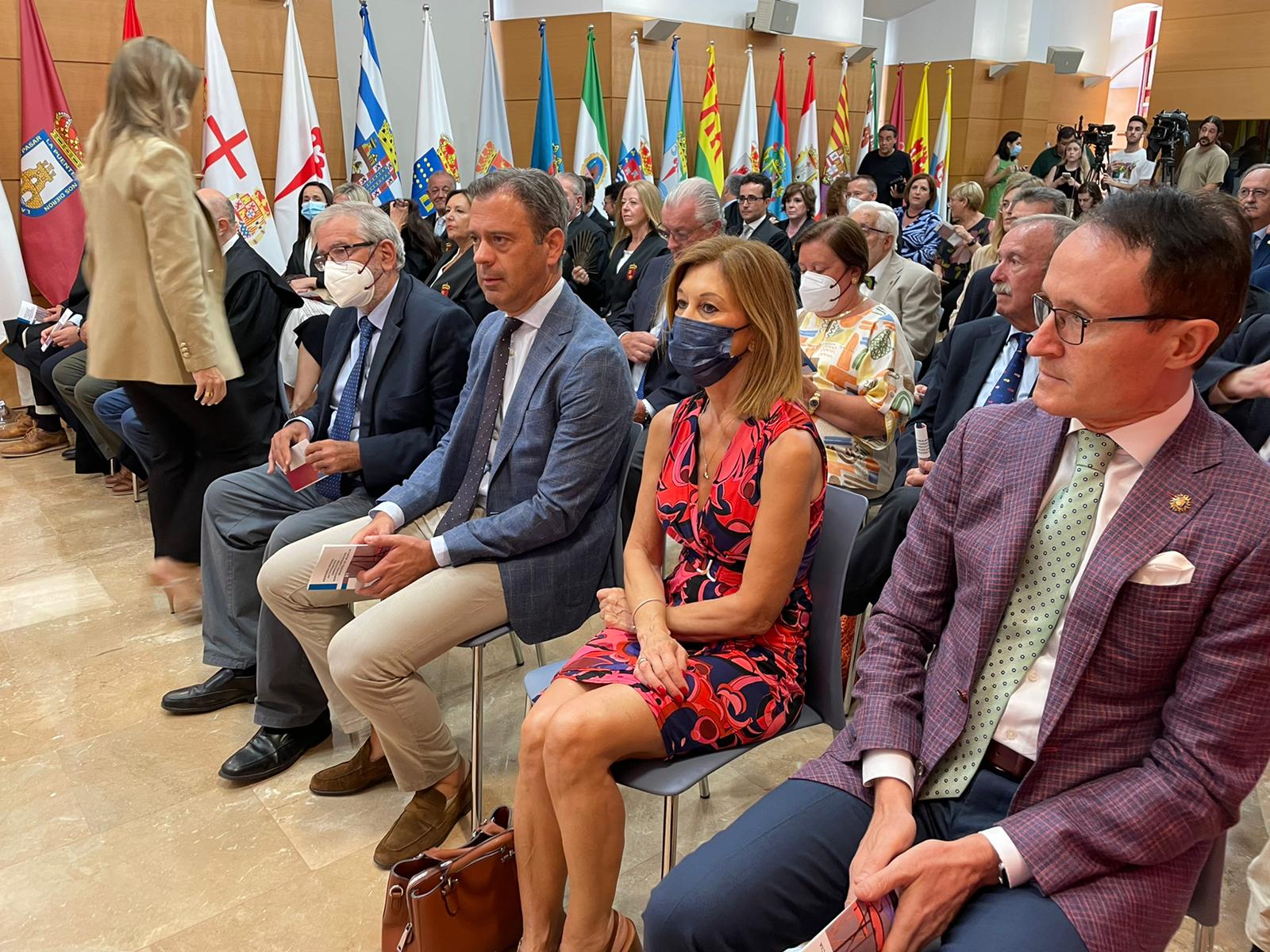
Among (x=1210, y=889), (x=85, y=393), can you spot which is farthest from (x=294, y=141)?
(x=1210, y=889)

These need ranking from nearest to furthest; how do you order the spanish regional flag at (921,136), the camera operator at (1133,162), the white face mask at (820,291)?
the white face mask at (820,291)
the camera operator at (1133,162)
the spanish regional flag at (921,136)

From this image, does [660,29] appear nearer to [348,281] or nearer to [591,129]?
[591,129]

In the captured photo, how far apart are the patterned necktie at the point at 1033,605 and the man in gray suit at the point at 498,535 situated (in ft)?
3.29

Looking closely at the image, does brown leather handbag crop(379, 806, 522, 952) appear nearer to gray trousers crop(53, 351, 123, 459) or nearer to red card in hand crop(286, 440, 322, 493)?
red card in hand crop(286, 440, 322, 493)

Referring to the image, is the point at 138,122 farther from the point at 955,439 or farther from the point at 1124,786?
the point at 1124,786

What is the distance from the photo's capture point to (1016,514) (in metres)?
1.30

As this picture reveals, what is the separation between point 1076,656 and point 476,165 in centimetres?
730

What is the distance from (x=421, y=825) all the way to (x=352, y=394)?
118 cm

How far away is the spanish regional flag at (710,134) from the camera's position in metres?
8.60

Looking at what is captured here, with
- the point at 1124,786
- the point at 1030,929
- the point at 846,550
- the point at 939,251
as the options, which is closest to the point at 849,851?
the point at 1030,929

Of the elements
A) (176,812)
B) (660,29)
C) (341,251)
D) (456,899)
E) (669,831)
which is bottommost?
(176,812)

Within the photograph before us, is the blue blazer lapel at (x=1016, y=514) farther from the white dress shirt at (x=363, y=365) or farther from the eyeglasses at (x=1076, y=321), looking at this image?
the white dress shirt at (x=363, y=365)

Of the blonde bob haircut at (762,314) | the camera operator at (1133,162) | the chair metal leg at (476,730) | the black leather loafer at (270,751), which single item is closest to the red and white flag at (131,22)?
the black leather loafer at (270,751)

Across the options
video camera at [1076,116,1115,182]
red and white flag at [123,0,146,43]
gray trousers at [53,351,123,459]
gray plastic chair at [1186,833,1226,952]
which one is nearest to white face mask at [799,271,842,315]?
gray plastic chair at [1186,833,1226,952]
